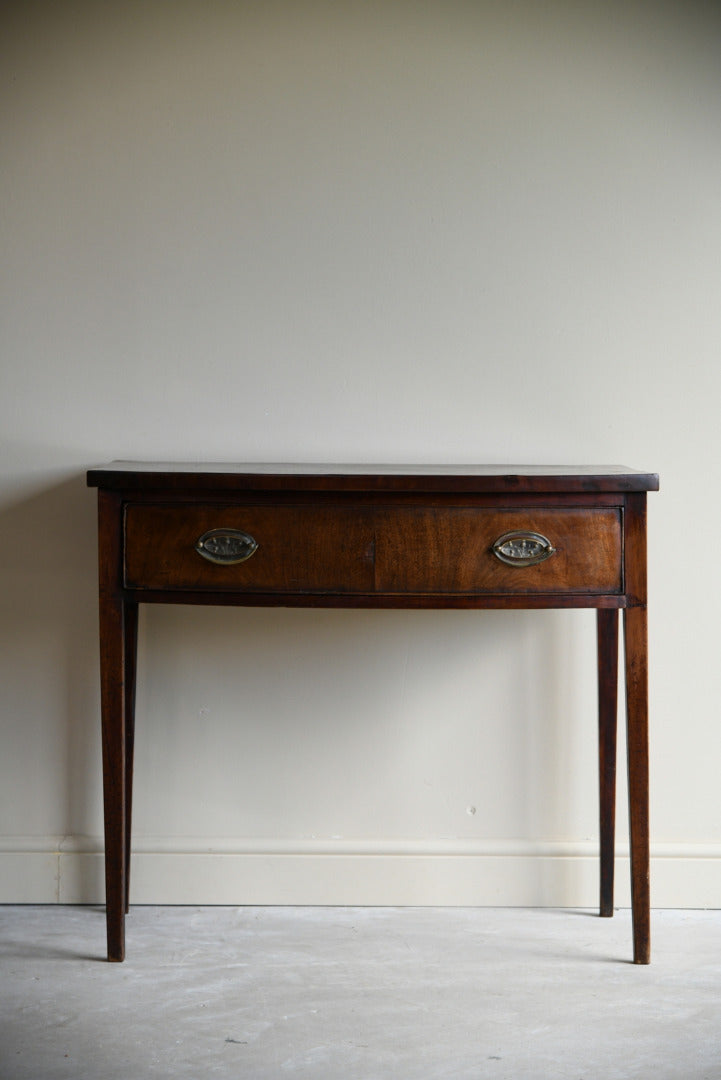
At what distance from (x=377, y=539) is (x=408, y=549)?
6cm

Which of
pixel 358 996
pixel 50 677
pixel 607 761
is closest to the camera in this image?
pixel 358 996

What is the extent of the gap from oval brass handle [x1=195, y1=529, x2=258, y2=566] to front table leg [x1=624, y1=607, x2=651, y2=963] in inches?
26.5

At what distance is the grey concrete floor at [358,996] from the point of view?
5.30 ft

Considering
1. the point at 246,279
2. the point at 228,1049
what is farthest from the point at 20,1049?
the point at 246,279

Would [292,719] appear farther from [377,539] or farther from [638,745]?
[638,745]

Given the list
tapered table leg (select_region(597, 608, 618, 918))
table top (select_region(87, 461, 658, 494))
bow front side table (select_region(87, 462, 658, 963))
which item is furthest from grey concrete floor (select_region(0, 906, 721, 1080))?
table top (select_region(87, 461, 658, 494))

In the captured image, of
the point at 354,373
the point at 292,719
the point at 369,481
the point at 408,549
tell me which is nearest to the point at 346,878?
the point at 292,719

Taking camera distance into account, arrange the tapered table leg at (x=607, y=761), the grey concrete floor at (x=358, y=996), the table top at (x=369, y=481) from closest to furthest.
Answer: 1. the grey concrete floor at (x=358, y=996)
2. the table top at (x=369, y=481)
3. the tapered table leg at (x=607, y=761)

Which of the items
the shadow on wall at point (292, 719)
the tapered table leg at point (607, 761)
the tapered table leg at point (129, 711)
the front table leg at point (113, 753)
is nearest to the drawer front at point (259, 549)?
the front table leg at point (113, 753)

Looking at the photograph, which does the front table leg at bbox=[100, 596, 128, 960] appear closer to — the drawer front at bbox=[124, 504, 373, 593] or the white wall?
the drawer front at bbox=[124, 504, 373, 593]

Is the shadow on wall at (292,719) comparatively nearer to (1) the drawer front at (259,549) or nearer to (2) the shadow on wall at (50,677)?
(2) the shadow on wall at (50,677)

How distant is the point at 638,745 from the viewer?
1.91m

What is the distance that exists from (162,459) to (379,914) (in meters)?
1.04

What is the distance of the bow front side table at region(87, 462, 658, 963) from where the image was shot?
186 centimetres
